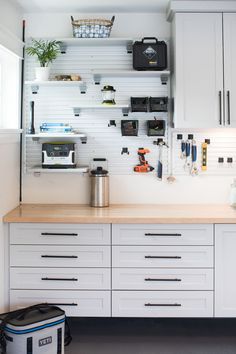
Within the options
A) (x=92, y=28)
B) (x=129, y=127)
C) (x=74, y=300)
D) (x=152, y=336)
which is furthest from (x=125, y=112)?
(x=152, y=336)

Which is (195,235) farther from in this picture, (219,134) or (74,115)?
(74,115)

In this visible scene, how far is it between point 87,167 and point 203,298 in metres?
1.41

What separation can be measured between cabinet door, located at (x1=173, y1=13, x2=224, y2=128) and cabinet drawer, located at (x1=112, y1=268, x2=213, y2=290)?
1139mm

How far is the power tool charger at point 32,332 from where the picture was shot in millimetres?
2662

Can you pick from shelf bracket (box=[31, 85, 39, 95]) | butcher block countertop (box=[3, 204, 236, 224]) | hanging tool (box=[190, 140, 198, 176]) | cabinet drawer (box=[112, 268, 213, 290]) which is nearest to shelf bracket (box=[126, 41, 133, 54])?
shelf bracket (box=[31, 85, 39, 95])

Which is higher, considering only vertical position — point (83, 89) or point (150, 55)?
point (150, 55)

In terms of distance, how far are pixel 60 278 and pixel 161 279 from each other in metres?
0.74

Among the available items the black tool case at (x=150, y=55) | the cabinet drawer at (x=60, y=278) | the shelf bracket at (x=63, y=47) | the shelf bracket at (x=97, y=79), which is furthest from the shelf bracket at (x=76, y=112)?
the cabinet drawer at (x=60, y=278)

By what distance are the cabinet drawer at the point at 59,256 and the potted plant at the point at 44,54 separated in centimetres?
142

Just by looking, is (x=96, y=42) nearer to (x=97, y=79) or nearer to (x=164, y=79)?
(x=97, y=79)

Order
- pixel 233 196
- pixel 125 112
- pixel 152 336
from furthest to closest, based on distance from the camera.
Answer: pixel 125 112 < pixel 233 196 < pixel 152 336

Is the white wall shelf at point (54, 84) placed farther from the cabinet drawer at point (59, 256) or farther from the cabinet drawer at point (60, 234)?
the cabinet drawer at point (59, 256)

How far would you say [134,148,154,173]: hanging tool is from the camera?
365 cm

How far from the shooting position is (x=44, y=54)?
11.6 feet
